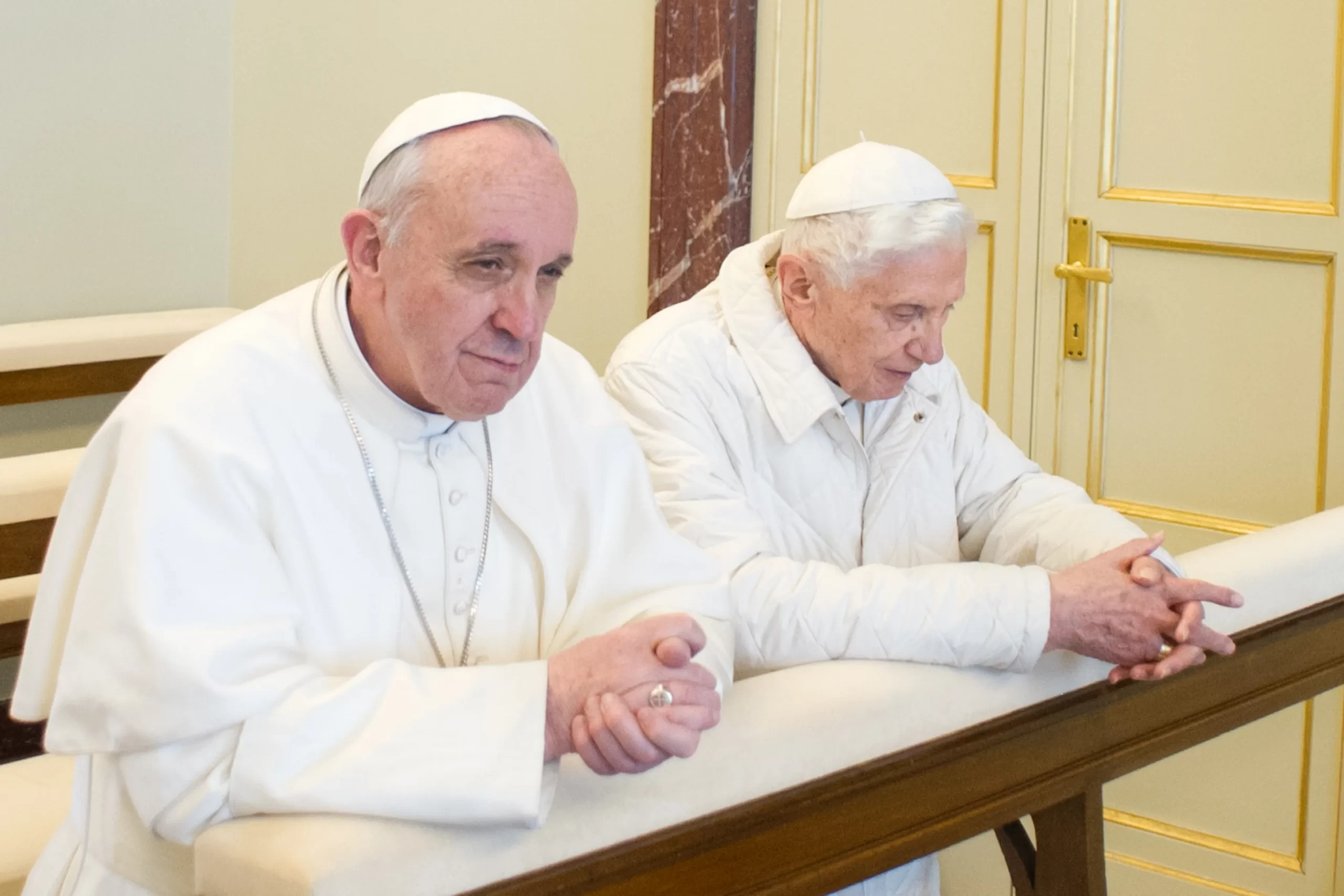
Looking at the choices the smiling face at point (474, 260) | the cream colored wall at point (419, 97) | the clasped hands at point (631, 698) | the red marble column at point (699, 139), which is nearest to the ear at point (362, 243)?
the smiling face at point (474, 260)

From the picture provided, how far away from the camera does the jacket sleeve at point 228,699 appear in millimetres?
1630

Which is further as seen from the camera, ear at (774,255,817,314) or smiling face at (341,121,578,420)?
ear at (774,255,817,314)

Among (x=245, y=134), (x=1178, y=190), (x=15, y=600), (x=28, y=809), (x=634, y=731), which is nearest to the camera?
(x=634, y=731)

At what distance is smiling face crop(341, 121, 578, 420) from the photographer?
1.88 metres

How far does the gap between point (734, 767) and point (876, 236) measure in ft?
3.30

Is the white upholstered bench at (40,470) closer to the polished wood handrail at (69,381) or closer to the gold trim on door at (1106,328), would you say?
the polished wood handrail at (69,381)

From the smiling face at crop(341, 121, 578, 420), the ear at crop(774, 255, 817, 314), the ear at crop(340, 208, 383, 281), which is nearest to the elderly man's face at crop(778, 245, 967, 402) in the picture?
the ear at crop(774, 255, 817, 314)

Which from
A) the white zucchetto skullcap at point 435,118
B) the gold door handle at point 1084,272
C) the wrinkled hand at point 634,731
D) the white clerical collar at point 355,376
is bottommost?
the wrinkled hand at point 634,731

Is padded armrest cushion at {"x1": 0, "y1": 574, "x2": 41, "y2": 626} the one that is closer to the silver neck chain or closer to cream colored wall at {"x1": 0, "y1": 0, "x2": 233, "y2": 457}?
cream colored wall at {"x1": 0, "y1": 0, "x2": 233, "y2": 457}

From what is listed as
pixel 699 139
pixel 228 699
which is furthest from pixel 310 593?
pixel 699 139

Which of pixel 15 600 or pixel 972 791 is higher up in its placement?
pixel 972 791

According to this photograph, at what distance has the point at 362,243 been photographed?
1950mm

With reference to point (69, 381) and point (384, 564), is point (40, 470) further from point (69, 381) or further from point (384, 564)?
point (69, 381)

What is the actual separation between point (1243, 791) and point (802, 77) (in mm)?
2201
